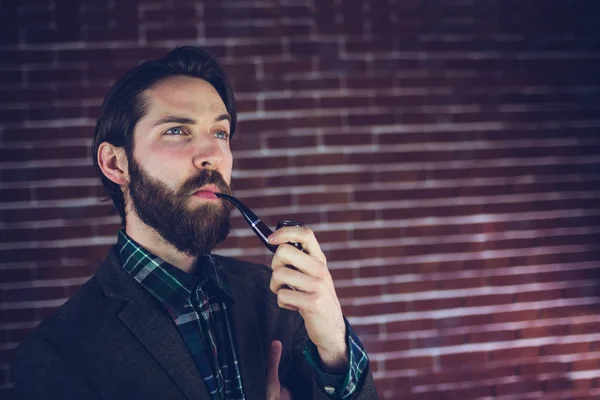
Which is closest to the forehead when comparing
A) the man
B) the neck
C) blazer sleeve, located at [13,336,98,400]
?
the man

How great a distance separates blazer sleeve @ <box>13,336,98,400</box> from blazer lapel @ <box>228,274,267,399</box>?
17.4 inches

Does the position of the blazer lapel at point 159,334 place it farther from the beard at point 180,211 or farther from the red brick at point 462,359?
the red brick at point 462,359

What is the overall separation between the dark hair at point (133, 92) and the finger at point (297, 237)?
697 millimetres

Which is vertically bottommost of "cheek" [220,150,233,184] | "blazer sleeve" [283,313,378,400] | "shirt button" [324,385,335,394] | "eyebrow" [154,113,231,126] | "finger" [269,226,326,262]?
"blazer sleeve" [283,313,378,400]

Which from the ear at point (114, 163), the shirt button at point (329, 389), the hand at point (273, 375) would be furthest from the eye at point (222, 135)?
the shirt button at point (329, 389)

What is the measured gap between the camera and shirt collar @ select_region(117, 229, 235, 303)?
1.21 metres

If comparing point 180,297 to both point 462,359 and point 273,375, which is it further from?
point 462,359

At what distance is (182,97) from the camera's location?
1.32m

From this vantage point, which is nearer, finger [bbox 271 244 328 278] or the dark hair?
finger [bbox 271 244 328 278]

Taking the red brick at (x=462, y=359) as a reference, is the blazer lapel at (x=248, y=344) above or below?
above

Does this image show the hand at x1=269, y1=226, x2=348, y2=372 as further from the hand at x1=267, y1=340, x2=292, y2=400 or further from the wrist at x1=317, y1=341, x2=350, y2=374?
the hand at x1=267, y1=340, x2=292, y2=400

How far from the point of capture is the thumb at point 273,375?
3.75 feet

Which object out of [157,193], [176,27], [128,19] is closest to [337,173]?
[157,193]

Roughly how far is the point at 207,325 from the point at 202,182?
48 centimetres
